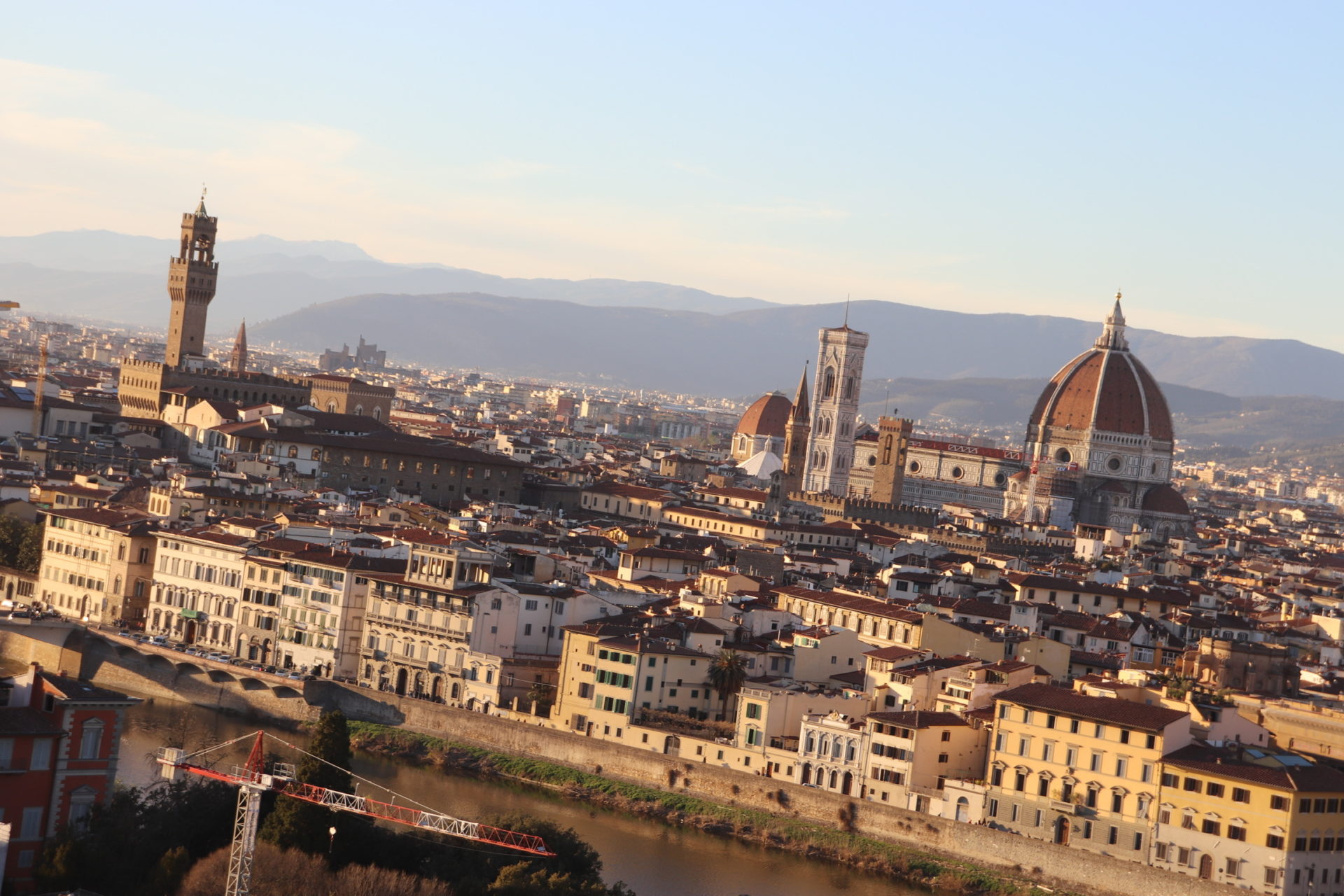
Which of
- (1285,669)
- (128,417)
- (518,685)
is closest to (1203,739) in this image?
(1285,669)

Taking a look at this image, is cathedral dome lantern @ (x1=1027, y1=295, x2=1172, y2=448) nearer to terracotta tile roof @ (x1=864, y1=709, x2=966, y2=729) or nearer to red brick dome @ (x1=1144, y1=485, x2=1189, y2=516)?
red brick dome @ (x1=1144, y1=485, x2=1189, y2=516)

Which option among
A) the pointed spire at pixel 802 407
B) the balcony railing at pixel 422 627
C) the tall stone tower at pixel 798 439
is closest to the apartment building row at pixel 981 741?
the balcony railing at pixel 422 627

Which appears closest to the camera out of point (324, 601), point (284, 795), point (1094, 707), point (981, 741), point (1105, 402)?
point (284, 795)

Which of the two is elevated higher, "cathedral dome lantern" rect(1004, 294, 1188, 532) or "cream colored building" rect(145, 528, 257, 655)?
"cathedral dome lantern" rect(1004, 294, 1188, 532)

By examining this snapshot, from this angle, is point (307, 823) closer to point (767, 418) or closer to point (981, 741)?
point (981, 741)

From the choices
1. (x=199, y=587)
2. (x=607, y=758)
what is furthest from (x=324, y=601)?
(x=607, y=758)

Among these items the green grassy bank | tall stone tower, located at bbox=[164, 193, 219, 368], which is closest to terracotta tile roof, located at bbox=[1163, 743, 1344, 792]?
the green grassy bank

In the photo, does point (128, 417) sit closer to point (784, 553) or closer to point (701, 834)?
point (784, 553)
